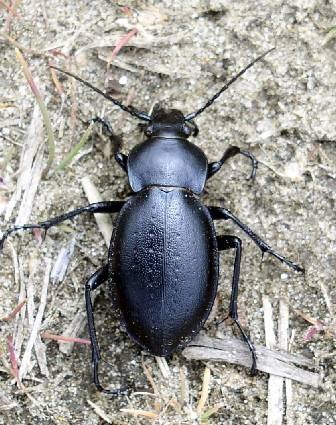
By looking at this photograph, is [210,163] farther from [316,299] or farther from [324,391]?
[324,391]

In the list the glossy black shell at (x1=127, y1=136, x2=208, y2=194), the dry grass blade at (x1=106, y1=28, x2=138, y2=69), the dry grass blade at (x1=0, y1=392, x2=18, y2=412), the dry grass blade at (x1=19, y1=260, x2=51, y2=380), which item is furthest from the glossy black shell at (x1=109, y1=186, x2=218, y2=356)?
the dry grass blade at (x1=106, y1=28, x2=138, y2=69)

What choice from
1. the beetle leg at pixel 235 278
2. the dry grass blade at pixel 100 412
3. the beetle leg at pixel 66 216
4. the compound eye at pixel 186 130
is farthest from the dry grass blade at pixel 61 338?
the compound eye at pixel 186 130

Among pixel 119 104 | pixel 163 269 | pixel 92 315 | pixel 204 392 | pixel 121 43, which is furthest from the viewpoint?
pixel 121 43

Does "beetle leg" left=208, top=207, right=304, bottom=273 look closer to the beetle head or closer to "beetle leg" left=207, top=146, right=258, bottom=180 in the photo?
"beetle leg" left=207, top=146, right=258, bottom=180

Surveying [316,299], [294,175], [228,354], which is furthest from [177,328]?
[294,175]

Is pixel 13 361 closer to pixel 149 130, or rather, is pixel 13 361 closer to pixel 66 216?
pixel 66 216

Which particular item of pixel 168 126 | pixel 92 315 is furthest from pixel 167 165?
pixel 92 315
